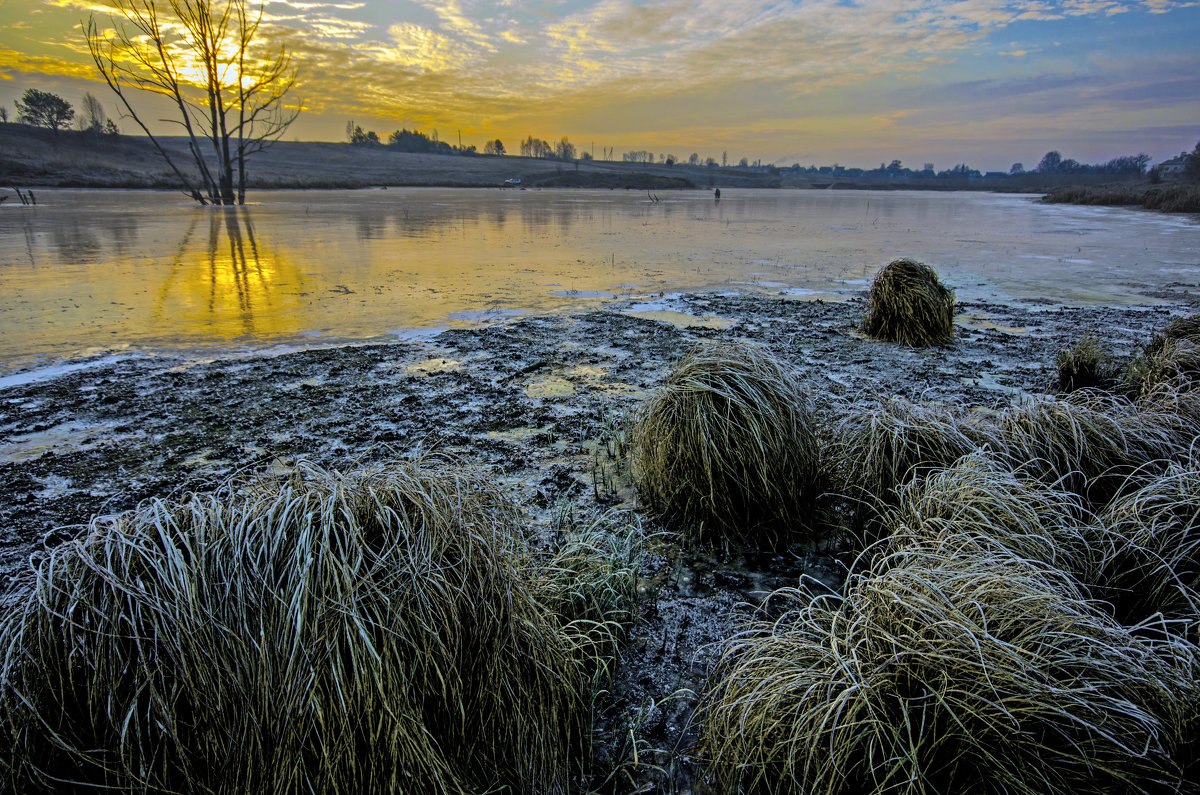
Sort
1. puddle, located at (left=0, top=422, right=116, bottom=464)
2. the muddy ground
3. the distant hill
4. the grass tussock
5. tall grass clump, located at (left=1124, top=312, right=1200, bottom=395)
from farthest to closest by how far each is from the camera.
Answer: the distant hill < the grass tussock < tall grass clump, located at (left=1124, top=312, right=1200, bottom=395) < puddle, located at (left=0, top=422, right=116, bottom=464) < the muddy ground

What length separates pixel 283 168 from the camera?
7225 cm

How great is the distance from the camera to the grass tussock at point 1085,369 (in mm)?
5211

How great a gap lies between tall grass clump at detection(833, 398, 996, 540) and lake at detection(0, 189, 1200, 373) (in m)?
5.31

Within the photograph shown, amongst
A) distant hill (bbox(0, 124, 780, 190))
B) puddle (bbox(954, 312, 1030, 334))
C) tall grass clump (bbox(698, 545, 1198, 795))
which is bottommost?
tall grass clump (bbox(698, 545, 1198, 795))

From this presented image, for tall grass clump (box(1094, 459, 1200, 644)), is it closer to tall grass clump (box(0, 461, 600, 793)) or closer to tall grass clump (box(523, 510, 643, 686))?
tall grass clump (box(523, 510, 643, 686))

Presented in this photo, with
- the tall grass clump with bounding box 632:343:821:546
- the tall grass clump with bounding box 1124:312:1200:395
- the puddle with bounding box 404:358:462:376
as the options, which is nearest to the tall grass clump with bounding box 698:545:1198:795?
the tall grass clump with bounding box 632:343:821:546

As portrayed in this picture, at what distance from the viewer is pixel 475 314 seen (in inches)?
321

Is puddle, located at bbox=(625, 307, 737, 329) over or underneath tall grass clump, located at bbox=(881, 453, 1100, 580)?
over

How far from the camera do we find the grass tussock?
17.1 ft

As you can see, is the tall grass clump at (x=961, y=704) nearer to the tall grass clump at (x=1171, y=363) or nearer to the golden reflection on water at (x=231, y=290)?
the tall grass clump at (x=1171, y=363)

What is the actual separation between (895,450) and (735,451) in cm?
84

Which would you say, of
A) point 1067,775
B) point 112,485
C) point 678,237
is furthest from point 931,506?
point 678,237

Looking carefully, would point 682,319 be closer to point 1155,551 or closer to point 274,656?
point 1155,551

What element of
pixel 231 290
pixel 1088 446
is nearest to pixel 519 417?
pixel 1088 446
